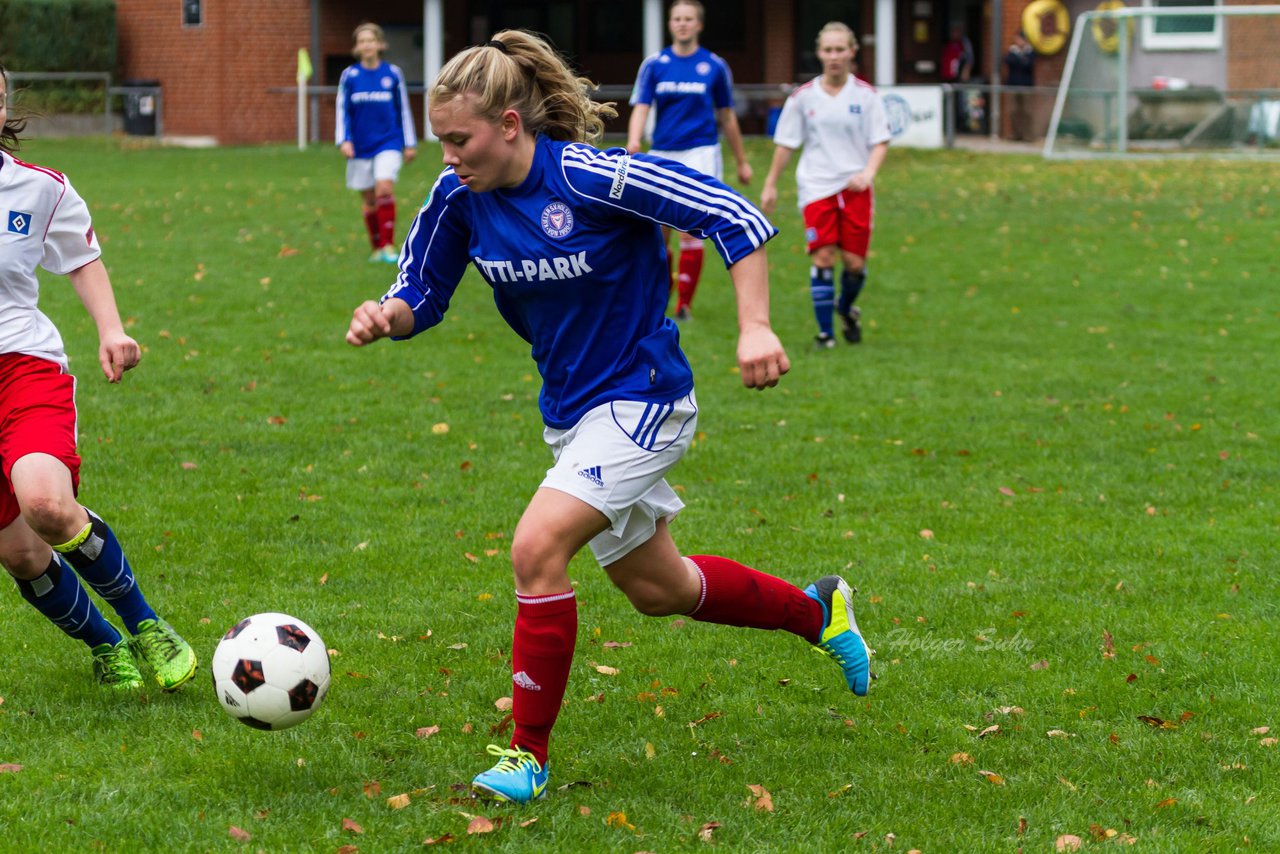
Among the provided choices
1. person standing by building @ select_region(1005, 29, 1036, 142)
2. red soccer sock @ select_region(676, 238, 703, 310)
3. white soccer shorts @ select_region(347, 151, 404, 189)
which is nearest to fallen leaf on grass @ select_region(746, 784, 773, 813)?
red soccer sock @ select_region(676, 238, 703, 310)

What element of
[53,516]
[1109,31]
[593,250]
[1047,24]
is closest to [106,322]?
[53,516]

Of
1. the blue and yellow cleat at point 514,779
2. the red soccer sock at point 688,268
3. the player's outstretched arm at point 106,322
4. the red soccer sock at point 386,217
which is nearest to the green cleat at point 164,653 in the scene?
the player's outstretched arm at point 106,322

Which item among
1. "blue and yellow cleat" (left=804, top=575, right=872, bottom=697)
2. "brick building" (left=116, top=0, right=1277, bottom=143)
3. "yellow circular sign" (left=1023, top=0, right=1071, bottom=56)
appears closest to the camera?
"blue and yellow cleat" (left=804, top=575, right=872, bottom=697)

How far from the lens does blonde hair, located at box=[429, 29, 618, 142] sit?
13.5ft

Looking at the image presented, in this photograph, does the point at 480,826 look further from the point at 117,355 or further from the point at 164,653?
the point at 117,355

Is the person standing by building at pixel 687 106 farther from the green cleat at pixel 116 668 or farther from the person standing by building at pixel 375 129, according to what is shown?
the green cleat at pixel 116 668

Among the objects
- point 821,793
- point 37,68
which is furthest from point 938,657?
point 37,68

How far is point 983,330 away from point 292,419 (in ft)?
19.3

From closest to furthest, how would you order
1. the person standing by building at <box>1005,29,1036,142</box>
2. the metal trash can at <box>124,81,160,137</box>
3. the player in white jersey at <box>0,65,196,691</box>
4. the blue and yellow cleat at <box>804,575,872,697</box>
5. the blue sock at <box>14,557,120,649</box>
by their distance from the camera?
the player in white jersey at <box>0,65,196,691</box> → the blue sock at <box>14,557,120,649</box> → the blue and yellow cleat at <box>804,575,872,697</box> → the person standing by building at <box>1005,29,1036,142</box> → the metal trash can at <box>124,81,160,137</box>

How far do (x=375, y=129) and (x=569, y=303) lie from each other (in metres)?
12.2

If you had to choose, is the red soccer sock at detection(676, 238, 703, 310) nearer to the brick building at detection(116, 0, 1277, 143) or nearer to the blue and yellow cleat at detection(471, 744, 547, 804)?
the blue and yellow cleat at detection(471, 744, 547, 804)

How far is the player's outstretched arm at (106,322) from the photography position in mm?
4660

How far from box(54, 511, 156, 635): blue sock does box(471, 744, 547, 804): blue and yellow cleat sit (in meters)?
1.39

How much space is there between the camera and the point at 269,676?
425 cm
